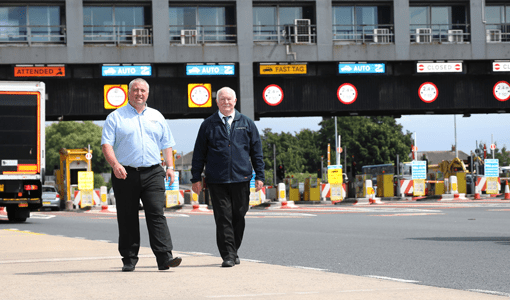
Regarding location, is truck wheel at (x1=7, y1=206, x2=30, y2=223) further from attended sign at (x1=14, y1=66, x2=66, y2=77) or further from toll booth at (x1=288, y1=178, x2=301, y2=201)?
toll booth at (x1=288, y1=178, x2=301, y2=201)

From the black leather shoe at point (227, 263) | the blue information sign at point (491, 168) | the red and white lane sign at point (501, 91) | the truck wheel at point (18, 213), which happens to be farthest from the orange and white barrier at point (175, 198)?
the black leather shoe at point (227, 263)

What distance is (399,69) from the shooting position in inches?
1437

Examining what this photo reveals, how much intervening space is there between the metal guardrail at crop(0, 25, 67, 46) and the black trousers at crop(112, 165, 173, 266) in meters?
28.7

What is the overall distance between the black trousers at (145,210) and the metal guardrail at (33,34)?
28653mm

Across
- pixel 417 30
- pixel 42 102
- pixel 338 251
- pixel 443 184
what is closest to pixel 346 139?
Result: pixel 443 184

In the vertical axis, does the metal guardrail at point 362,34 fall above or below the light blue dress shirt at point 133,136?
above

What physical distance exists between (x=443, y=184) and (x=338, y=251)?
118 feet

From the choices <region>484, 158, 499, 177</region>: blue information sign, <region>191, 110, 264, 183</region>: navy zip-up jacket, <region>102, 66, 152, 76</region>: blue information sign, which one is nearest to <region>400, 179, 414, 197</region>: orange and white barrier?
<region>484, 158, 499, 177</region>: blue information sign

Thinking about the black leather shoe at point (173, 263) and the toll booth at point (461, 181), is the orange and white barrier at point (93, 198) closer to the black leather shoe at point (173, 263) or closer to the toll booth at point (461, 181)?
the toll booth at point (461, 181)

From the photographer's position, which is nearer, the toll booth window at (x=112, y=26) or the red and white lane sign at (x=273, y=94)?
the red and white lane sign at (x=273, y=94)

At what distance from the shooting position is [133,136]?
8.07 m

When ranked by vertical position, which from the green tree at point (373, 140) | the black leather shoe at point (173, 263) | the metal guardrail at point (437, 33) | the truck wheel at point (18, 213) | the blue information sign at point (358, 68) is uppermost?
the metal guardrail at point (437, 33)

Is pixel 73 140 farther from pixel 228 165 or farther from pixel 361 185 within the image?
pixel 228 165

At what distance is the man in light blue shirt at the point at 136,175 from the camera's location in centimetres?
798
